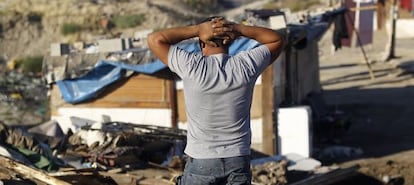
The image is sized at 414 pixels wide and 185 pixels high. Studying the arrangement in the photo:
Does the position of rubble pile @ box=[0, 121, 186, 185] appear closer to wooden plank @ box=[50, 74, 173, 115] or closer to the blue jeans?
wooden plank @ box=[50, 74, 173, 115]

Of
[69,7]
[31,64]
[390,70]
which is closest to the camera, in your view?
[390,70]

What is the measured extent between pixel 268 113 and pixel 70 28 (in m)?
32.0

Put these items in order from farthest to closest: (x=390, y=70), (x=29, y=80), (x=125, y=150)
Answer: (x=390, y=70) < (x=29, y=80) < (x=125, y=150)

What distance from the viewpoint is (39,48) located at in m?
41.0

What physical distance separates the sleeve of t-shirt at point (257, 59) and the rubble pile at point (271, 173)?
560 cm

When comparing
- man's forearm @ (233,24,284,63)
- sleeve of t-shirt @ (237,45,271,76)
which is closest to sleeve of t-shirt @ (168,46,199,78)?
sleeve of t-shirt @ (237,45,271,76)

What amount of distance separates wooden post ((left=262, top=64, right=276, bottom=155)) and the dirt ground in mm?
1153

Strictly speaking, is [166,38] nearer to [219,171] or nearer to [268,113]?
[219,171]

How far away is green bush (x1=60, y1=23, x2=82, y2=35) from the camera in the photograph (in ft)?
143

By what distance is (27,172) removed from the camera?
26.8ft

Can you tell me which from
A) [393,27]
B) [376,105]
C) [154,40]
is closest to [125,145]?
[154,40]

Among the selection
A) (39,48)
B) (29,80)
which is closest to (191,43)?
(29,80)

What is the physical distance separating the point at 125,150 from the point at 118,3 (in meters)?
39.2

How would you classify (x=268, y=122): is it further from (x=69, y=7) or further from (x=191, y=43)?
(x=69, y=7)
